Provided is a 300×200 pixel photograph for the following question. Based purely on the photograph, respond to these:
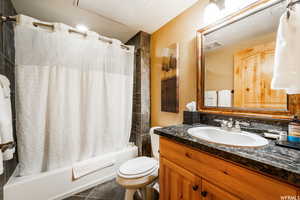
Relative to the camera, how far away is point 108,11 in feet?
4.71

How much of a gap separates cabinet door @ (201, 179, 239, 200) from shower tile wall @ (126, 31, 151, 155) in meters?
1.30

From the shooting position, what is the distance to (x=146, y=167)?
4.01ft

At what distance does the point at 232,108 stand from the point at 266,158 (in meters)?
0.58

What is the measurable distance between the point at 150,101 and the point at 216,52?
1.17 m

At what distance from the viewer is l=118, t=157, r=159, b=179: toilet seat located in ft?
3.68

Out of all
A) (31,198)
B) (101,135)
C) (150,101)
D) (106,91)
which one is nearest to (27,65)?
(106,91)

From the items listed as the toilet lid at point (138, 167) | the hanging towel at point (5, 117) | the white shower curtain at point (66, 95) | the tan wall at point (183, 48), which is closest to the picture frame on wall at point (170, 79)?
the tan wall at point (183, 48)

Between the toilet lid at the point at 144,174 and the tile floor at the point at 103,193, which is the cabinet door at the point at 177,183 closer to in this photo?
the toilet lid at the point at 144,174

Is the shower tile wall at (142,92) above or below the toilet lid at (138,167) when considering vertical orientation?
above

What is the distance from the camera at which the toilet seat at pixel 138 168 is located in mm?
1123

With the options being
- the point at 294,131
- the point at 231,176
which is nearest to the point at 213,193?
the point at 231,176

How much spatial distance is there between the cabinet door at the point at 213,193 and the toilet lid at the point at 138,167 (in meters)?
0.62

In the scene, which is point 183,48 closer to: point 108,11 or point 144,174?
point 108,11

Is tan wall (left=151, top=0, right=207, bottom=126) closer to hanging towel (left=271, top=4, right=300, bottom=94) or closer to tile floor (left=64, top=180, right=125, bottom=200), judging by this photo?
hanging towel (left=271, top=4, right=300, bottom=94)
